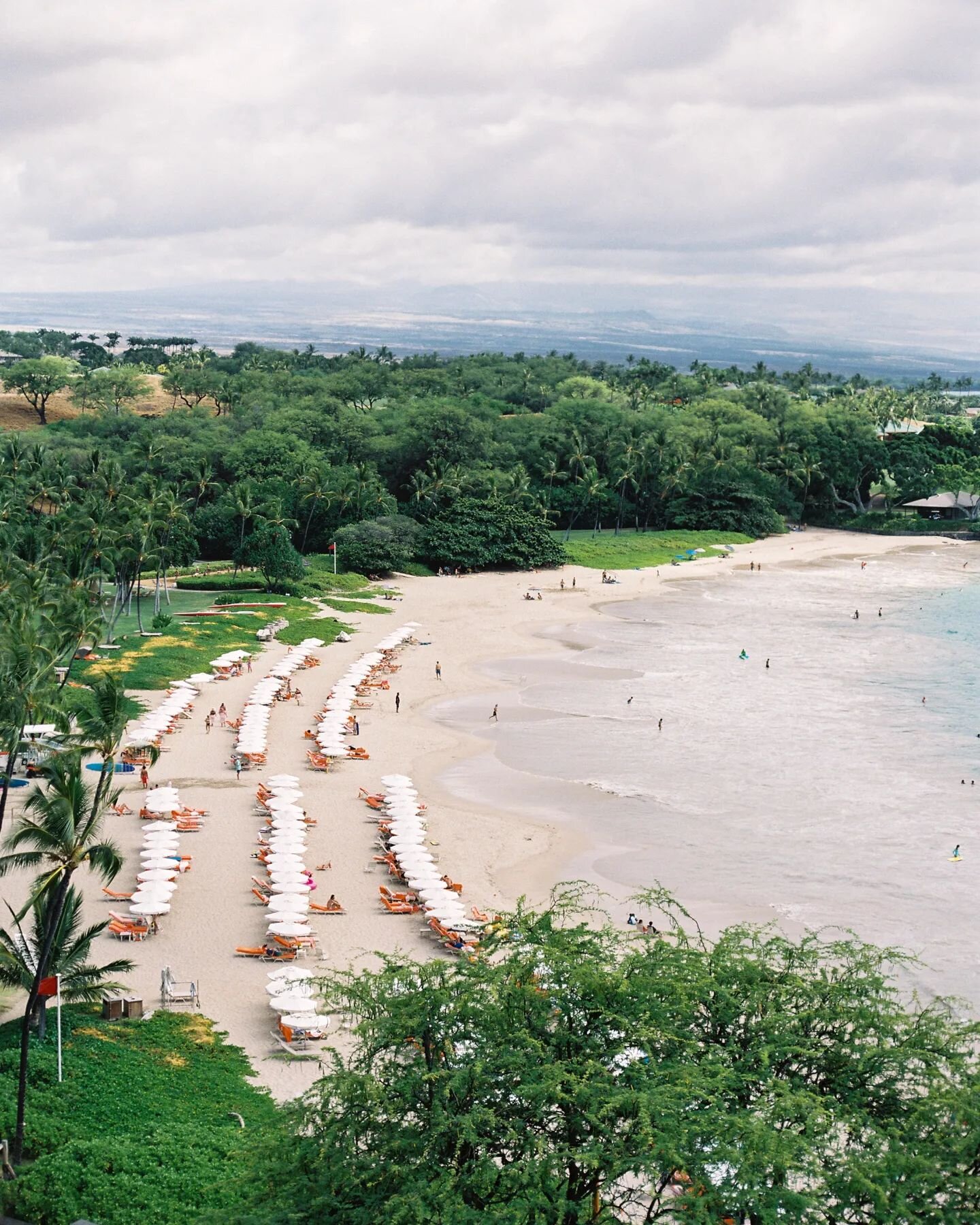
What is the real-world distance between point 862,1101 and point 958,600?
6825 centimetres

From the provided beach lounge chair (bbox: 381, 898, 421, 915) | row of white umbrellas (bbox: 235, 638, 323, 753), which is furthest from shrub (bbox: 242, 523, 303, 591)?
beach lounge chair (bbox: 381, 898, 421, 915)

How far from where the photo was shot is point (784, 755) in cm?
4838

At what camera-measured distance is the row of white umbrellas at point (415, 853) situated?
3278 centimetres

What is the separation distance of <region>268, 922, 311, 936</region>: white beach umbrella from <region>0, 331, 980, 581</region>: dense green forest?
1337 inches

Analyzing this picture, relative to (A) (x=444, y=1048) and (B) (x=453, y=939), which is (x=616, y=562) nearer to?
(B) (x=453, y=939)

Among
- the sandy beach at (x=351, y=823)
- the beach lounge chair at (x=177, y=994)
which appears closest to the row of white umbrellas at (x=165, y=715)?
the sandy beach at (x=351, y=823)

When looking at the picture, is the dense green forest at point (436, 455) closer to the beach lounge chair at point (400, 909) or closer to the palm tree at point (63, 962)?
the beach lounge chair at point (400, 909)

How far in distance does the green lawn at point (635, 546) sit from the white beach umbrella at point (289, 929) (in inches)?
2518

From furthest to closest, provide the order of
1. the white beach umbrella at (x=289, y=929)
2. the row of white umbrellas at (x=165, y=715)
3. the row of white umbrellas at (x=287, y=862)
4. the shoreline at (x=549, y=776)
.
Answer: the row of white umbrellas at (x=165, y=715) < the shoreline at (x=549, y=776) < the row of white umbrellas at (x=287, y=862) < the white beach umbrella at (x=289, y=929)

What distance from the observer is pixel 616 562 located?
94.8 metres

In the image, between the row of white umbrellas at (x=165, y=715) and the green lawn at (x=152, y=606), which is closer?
the row of white umbrellas at (x=165, y=715)

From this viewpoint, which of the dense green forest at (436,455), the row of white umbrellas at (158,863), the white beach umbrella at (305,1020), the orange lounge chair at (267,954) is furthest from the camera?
the dense green forest at (436,455)

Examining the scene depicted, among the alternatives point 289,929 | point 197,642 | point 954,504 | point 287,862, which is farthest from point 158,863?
point 954,504

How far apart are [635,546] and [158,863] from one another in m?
69.1
